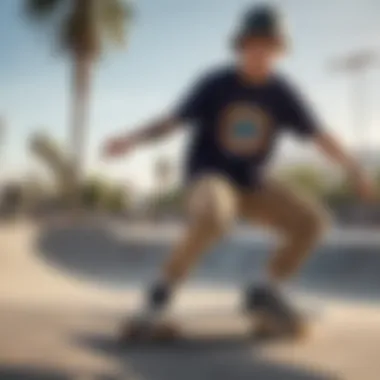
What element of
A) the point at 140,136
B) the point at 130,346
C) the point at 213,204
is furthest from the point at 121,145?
the point at 130,346

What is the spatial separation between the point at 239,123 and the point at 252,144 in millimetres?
31

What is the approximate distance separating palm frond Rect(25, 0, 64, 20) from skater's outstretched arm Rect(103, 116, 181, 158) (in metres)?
0.19

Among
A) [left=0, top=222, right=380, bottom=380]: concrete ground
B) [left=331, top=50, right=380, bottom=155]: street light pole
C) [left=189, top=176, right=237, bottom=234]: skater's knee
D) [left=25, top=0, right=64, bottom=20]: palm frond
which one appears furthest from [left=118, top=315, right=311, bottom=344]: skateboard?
[left=25, top=0, right=64, bottom=20]: palm frond

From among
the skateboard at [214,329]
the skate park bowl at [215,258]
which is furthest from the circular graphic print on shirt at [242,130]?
the skateboard at [214,329]

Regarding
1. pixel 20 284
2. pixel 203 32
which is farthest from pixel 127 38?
pixel 20 284

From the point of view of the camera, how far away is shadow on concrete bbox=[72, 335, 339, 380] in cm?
75

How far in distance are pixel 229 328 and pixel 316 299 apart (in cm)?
12

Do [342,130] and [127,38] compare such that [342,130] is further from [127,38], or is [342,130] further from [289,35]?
[127,38]

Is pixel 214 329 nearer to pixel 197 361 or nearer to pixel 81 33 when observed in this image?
pixel 197 361

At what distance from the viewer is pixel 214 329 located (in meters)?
0.81

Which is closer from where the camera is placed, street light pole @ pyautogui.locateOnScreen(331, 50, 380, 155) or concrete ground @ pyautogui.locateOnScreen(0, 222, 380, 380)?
concrete ground @ pyautogui.locateOnScreen(0, 222, 380, 380)

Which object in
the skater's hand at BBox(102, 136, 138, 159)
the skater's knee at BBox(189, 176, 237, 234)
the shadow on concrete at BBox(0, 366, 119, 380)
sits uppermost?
the skater's hand at BBox(102, 136, 138, 159)

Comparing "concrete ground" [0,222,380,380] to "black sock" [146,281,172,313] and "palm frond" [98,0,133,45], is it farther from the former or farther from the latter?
"palm frond" [98,0,133,45]

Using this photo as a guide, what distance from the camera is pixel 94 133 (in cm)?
86
